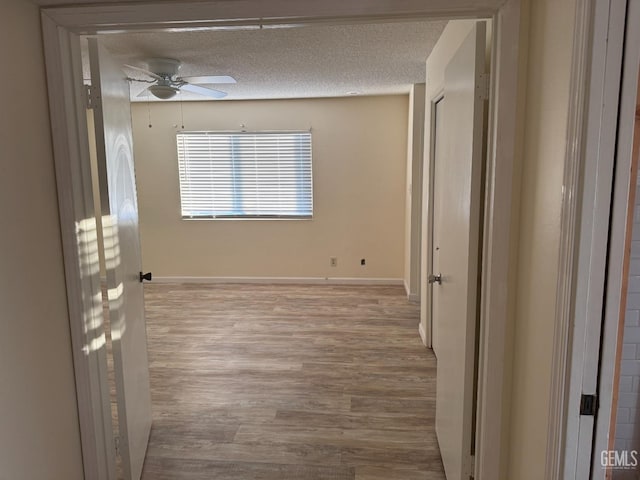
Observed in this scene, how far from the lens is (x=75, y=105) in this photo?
1.64 meters

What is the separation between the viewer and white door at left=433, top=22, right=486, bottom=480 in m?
1.56

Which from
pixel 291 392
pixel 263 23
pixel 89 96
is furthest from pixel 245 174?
pixel 263 23

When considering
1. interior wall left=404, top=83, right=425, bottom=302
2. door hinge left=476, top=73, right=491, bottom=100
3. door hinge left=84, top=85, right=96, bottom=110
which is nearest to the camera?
door hinge left=476, top=73, right=491, bottom=100

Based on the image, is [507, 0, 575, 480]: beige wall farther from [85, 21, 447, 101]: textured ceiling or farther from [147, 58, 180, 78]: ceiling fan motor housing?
[147, 58, 180, 78]: ceiling fan motor housing

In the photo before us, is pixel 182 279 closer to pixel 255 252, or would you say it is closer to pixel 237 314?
pixel 255 252

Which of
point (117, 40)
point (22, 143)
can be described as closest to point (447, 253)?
point (22, 143)

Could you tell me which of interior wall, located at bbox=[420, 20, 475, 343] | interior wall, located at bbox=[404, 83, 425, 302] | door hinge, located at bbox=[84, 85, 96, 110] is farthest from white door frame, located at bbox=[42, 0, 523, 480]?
interior wall, located at bbox=[404, 83, 425, 302]

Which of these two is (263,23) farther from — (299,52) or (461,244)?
(299,52)

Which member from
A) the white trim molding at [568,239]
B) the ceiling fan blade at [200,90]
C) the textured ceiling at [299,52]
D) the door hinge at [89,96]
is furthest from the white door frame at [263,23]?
the ceiling fan blade at [200,90]

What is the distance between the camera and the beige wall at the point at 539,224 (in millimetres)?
1133

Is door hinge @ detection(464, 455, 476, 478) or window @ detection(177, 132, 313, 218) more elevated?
window @ detection(177, 132, 313, 218)

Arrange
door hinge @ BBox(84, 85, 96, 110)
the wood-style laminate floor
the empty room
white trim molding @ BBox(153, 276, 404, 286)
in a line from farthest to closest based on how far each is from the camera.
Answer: white trim molding @ BBox(153, 276, 404, 286)
the wood-style laminate floor
the empty room
door hinge @ BBox(84, 85, 96, 110)

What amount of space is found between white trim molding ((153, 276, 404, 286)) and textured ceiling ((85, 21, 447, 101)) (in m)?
2.44

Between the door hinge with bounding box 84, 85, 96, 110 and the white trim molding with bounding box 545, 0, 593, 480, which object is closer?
the white trim molding with bounding box 545, 0, 593, 480
